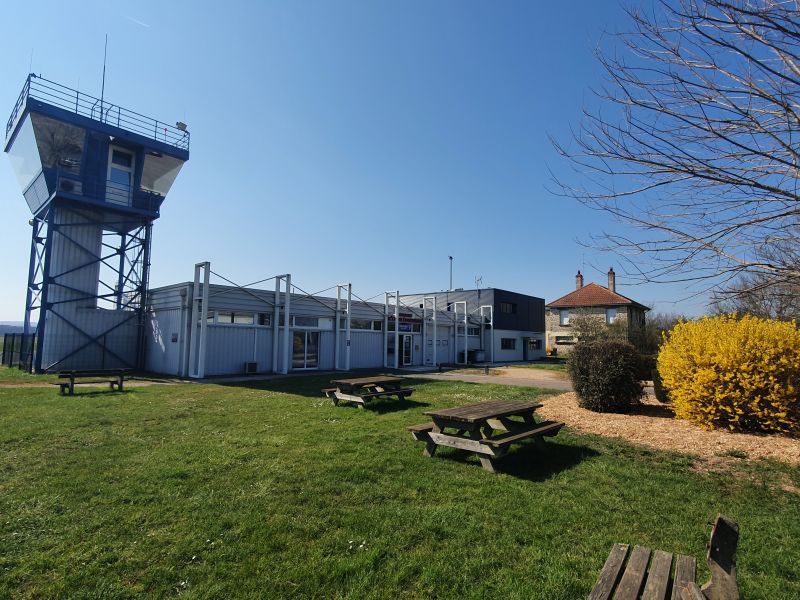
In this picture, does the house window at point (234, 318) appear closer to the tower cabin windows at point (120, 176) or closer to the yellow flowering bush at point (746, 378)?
the tower cabin windows at point (120, 176)

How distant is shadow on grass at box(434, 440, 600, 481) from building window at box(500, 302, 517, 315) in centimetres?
3176

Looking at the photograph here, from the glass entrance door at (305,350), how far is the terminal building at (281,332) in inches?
2.0

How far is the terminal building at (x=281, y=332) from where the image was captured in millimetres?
19594

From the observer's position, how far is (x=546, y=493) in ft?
16.0

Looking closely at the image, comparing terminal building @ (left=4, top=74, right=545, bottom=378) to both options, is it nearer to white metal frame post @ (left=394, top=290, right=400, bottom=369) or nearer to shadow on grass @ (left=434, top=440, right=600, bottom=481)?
white metal frame post @ (left=394, top=290, right=400, bottom=369)

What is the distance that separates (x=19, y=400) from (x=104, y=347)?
11.4 metres

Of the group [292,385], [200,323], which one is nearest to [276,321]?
[200,323]

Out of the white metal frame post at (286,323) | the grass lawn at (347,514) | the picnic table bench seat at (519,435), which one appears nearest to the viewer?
the grass lawn at (347,514)

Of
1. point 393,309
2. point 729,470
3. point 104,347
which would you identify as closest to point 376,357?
point 393,309

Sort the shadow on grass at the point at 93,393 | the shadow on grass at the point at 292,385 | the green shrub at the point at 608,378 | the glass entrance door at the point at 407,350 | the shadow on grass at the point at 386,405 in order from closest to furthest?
the green shrub at the point at 608,378 → the shadow on grass at the point at 386,405 → the shadow on grass at the point at 93,393 → the shadow on grass at the point at 292,385 → the glass entrance door at the point at 407,350

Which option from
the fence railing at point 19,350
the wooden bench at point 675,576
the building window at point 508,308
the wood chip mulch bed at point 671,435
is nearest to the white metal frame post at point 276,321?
the fence railing at point 19,350

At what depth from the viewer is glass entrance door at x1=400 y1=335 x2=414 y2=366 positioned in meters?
28.3

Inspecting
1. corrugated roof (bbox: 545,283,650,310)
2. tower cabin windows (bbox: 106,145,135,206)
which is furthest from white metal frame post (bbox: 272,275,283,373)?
corrugated roof (bbox: 545,283,650,310)

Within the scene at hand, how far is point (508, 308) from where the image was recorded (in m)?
39.3
